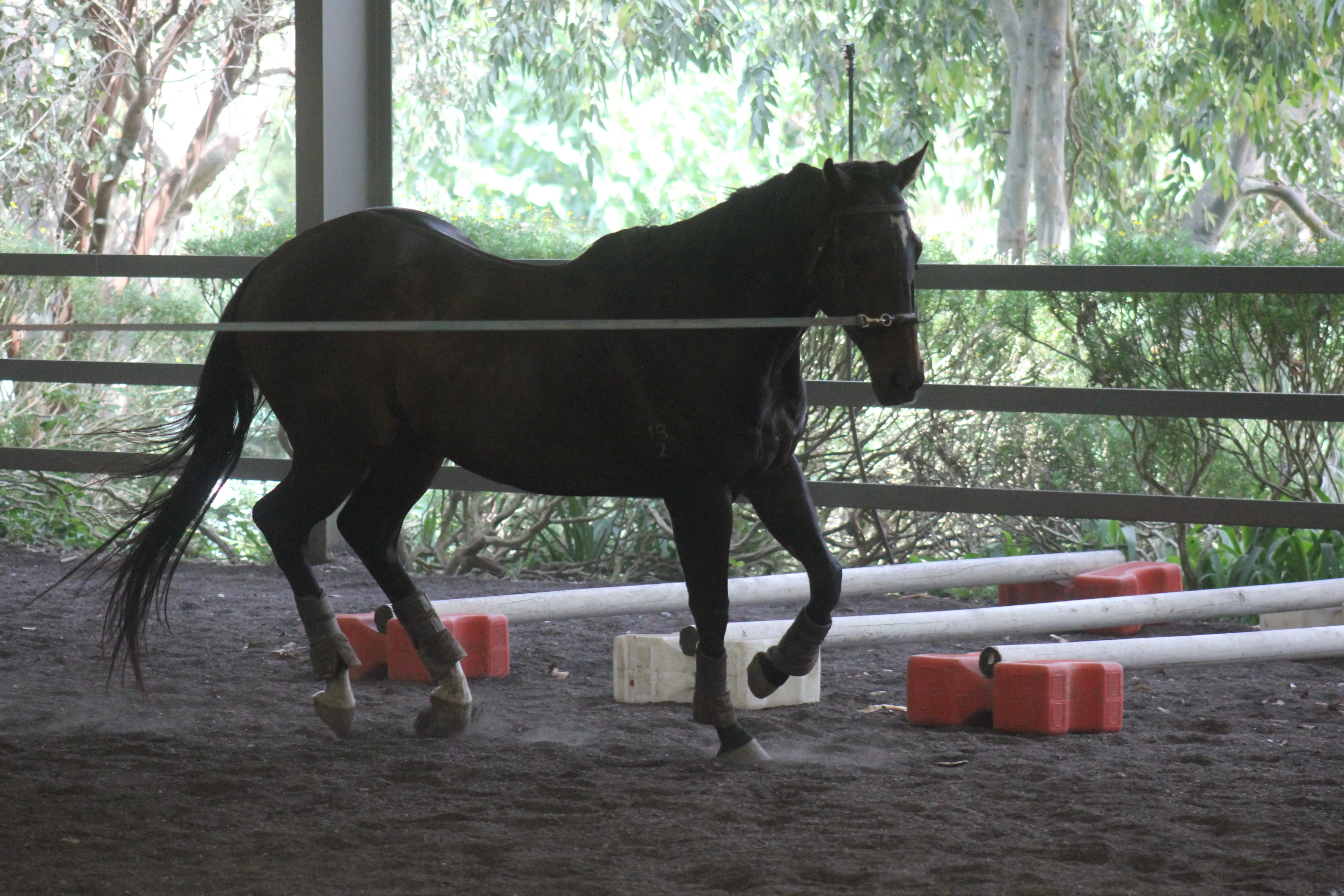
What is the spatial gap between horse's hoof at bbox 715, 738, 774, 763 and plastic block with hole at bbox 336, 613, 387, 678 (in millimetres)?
1450

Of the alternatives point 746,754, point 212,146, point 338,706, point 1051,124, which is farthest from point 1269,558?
point 212,146

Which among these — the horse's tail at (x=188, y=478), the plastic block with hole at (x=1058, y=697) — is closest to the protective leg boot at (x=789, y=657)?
the plastic block with hole at (x=1058, y=697)

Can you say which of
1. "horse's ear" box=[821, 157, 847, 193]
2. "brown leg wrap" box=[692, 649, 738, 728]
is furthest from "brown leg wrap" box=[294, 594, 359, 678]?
"horse's ear" box=[821, 157, 847, 193]

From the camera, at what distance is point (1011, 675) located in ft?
12.2

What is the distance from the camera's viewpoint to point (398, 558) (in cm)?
386

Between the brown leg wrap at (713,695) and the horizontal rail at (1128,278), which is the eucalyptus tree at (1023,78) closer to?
the horizontal rail at (1128,278)

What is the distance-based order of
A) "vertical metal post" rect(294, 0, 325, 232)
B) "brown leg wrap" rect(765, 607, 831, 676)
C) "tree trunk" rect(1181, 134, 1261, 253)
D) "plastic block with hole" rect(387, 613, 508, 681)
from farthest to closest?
"vertical metal post" rect(294, 0, 325, 232) → "tree trunk" rect(1181, 134, 1261, 253) → "plastic block with hole" rect(387, 613, 508, 681) → "brown leg wrap" rect(765, 607, 831, 676)

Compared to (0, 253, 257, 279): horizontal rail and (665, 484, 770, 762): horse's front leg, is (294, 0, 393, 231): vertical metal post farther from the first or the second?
(665, 484, 770, 762): horse's front leg

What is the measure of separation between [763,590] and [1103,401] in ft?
5.50

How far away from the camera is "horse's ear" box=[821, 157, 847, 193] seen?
3.04 meters

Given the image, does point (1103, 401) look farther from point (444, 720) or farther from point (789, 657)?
point (444, 720)

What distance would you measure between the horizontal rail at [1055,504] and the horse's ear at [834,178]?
1.93 metres

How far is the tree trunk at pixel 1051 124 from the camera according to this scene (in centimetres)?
628

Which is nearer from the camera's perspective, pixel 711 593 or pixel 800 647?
pixel 711 593
